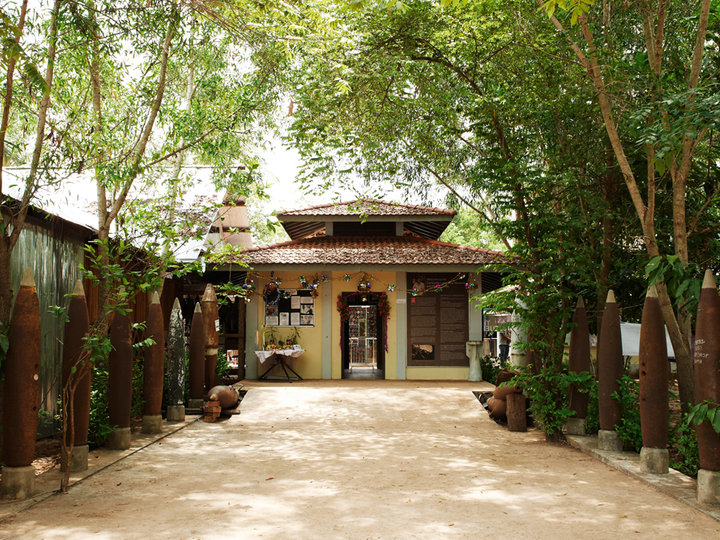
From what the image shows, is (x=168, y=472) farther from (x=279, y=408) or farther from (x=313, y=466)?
(x=279, y=408)

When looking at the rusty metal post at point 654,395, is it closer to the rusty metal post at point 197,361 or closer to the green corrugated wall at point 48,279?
the green corrugated wall at point 48,279

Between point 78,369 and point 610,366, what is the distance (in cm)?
579

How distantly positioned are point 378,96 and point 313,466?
5430 millimetres

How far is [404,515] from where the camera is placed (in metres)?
4.94

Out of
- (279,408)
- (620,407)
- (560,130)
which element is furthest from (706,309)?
(279,408)

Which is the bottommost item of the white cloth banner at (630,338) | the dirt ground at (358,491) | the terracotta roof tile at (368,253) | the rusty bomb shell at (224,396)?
the dirt ground at (358,491)

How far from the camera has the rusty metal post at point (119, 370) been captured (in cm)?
701

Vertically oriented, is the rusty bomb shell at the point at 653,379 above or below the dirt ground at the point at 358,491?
above

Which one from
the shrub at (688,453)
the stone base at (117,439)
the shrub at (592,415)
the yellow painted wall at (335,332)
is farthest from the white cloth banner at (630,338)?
the stone base at (117,439)

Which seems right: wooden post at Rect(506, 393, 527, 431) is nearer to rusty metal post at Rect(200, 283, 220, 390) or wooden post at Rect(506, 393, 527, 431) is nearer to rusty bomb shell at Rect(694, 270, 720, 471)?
rusty bomb shell at Rect(694, 270, 720, 471)

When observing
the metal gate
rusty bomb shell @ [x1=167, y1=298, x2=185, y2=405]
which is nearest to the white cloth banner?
the metal gate

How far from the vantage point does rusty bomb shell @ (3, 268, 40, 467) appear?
519 centimetres

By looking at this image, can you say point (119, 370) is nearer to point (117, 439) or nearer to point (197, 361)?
point (117, 439)

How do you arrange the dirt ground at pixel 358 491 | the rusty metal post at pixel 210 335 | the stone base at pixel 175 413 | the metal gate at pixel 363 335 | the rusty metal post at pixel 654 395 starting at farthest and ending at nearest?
the metal gate at pixel 363 335
the rusty metal post at pixel 210 335
the stone base at pixel 175 413
the rusty metal post at pixel 654 395
the dirt ground at pixel 358 491
